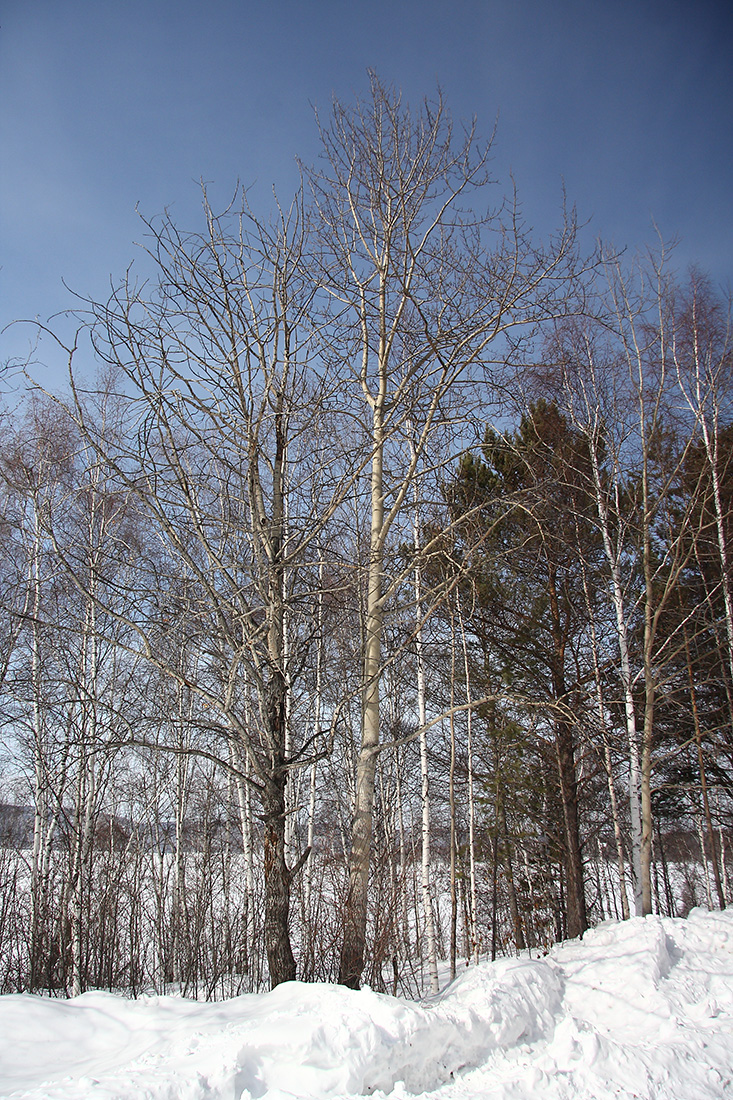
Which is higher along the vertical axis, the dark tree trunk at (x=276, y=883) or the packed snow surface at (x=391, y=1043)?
the dark tree trunk at (x=276, y=883)

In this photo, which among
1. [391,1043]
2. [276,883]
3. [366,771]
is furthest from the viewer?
[366,771]

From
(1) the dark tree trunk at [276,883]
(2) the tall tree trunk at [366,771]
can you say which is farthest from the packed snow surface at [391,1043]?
(2) the tall tree trunk at [366,771]

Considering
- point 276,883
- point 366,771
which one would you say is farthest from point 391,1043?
point 366,771

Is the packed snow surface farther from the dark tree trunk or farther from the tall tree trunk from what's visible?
the tall tree trunk

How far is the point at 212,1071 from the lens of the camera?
3176mm

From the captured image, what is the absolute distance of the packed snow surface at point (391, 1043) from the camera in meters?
3.24

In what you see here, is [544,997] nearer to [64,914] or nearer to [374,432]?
[374,432]

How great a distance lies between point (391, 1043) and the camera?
138 inches

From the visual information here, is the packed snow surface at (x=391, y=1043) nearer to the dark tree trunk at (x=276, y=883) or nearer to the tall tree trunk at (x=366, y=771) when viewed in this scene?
the dark tree trunk at (x=276, y=883)

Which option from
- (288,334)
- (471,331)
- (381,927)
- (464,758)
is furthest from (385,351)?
(464,758)

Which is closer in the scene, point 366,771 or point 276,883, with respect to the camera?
point 276,883

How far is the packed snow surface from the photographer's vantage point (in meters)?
3.24

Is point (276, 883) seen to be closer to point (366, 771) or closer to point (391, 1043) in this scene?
point (366, 771)

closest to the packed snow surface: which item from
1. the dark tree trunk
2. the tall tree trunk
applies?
the dark tree trunk
